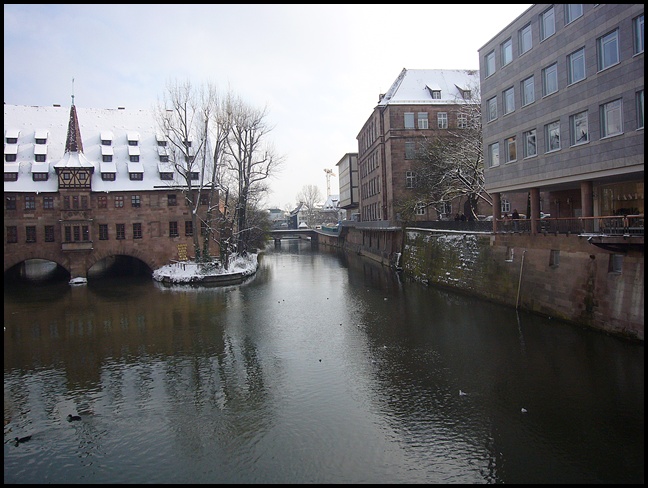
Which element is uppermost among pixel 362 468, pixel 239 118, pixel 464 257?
pixel 239 118

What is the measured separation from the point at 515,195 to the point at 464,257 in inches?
587

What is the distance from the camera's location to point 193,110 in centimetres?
3838

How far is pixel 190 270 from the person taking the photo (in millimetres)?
38531

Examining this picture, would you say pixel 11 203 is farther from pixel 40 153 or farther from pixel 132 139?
pixel 132 139

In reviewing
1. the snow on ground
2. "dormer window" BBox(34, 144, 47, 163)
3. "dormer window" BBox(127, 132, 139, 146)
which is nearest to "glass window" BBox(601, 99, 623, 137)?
the snow on ground

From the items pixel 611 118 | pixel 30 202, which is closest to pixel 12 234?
pixel 30 202

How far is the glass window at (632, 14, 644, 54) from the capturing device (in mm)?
16016

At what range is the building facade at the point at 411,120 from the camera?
47812 mm

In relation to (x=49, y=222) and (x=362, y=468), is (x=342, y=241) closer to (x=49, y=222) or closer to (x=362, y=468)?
(x=49, y=222)

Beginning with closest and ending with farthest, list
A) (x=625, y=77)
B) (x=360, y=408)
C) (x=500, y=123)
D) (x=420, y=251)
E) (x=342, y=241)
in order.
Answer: (x=360, y=408) → (x=625, y=77) → (x=500, y=123) → (x=420, y=251) → (x=342, y=241)

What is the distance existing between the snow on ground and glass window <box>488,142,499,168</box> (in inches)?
807

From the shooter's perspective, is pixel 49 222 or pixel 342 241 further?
pixel 342 241

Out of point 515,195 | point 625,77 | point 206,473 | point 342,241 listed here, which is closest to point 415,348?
point 206,473

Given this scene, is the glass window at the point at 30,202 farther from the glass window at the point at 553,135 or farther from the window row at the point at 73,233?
the glass window at the point at 553,135
